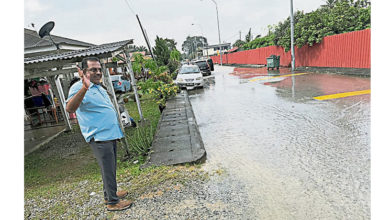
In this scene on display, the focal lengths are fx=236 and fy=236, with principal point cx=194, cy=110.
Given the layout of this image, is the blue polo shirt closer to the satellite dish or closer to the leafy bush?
the satellite dish

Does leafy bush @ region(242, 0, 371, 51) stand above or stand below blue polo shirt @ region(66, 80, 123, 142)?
above

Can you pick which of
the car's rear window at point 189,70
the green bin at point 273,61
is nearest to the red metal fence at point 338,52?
the green bin at point 273,61

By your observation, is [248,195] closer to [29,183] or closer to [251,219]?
[251,219]

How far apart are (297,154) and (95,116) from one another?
10.8 feet

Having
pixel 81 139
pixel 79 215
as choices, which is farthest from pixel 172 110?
pixel 79 215

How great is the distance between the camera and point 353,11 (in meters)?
15.8

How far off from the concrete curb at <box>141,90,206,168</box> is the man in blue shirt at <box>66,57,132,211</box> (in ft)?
4.41

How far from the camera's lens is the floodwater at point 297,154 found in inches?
109

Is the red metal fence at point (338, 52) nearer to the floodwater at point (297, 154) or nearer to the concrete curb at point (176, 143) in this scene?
the floodwater at point (297, 154)

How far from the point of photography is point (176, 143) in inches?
197

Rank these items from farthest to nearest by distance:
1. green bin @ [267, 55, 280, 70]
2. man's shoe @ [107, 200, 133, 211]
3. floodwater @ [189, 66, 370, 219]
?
green bin @ [267, 55, 280, 70] → man's shoe @ [107, 200, 133, 211] → floodwater @ [189, 66, 370, 219]

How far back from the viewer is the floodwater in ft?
9.09

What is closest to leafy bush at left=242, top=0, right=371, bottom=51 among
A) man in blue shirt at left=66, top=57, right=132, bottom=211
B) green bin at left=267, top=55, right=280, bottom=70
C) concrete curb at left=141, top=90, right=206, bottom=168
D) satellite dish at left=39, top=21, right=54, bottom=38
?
green bin at left=267, top=55, right=280, bottom=70

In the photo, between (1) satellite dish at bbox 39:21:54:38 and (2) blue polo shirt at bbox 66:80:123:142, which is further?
(1) satellite dish at bbox 39:21:54:38
